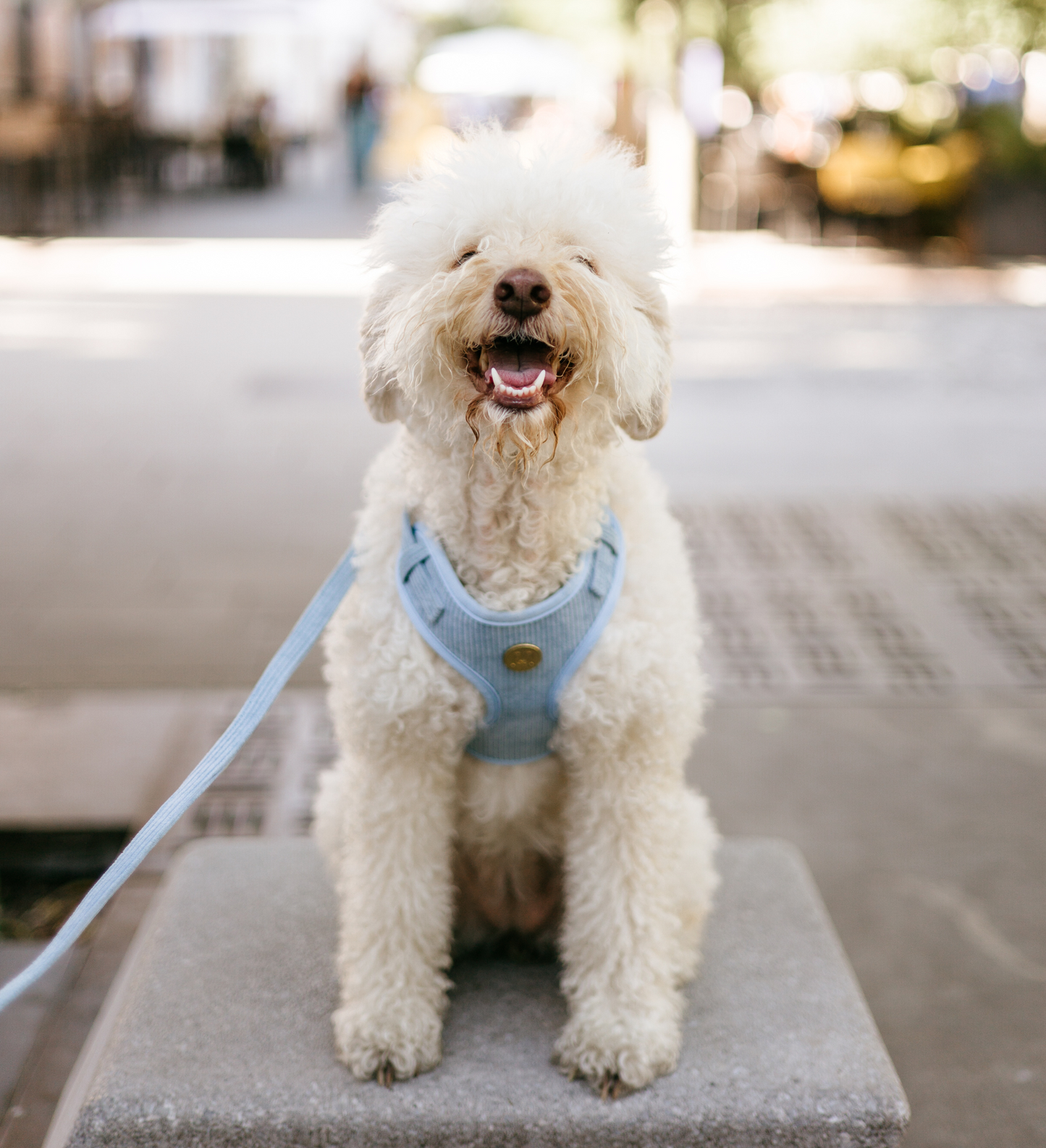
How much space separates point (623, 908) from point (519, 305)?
3.38 feet

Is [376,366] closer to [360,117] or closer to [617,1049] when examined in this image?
[617,1049]

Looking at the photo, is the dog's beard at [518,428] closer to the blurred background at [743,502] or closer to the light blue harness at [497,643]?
the light blue harness at [497,643]

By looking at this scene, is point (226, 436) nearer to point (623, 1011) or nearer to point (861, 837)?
point (861, 837)

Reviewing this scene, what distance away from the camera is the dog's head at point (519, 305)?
1.70 m

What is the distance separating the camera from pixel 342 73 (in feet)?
135

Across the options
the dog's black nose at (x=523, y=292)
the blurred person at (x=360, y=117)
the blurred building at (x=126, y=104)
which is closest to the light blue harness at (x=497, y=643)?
the dog's black nose at (x=523, y=292)

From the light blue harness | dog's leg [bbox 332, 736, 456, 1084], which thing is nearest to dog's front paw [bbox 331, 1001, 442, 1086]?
dog's leg [bbox 332, 736, 456, 1084]

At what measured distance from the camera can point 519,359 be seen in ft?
5.73

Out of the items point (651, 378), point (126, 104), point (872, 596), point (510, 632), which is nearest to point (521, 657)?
point (510, 632)

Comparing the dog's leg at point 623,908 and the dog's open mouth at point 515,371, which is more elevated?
the dog's open mouth at point 515,371

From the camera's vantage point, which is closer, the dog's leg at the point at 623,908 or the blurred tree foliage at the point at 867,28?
the dog's leg at the point at 623,908

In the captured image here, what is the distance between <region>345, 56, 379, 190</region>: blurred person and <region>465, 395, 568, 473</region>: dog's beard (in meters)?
20.4

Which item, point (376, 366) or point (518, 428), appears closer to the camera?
point (518, 428)

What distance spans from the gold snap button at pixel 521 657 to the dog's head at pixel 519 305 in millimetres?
304
